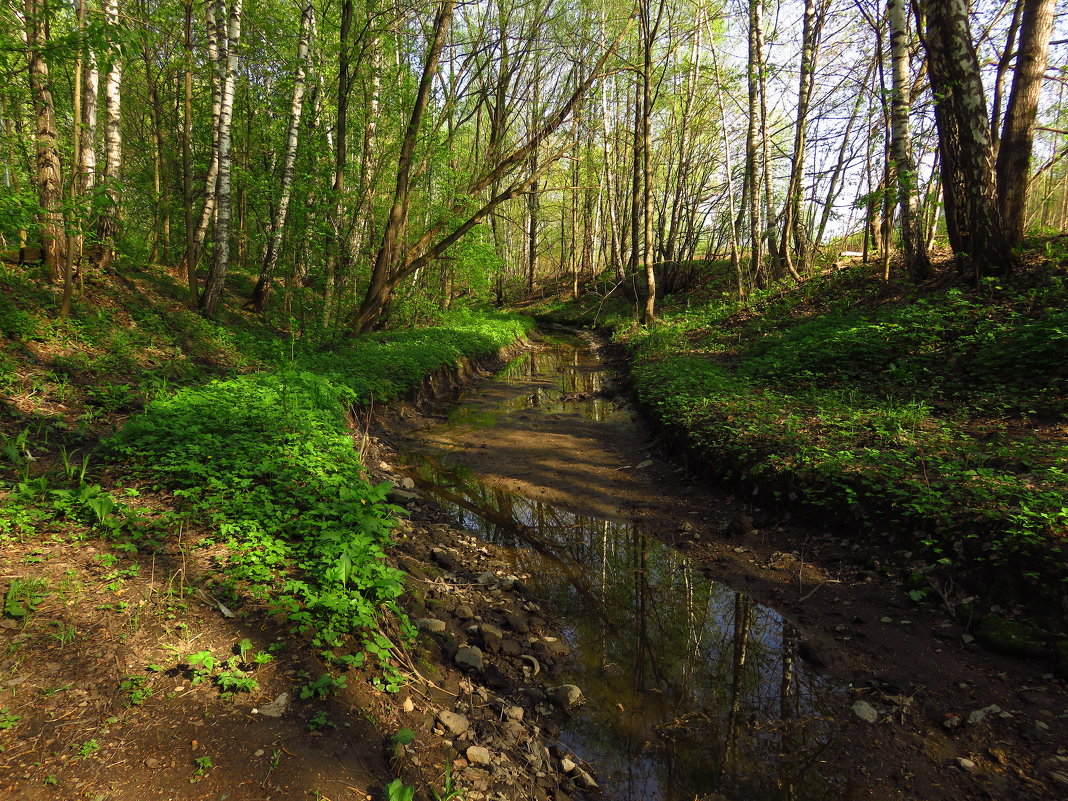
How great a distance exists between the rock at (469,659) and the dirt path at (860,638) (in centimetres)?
217

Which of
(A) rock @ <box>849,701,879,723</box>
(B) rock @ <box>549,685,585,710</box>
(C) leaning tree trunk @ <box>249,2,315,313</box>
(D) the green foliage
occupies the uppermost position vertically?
(C) leaning tree trunk @ <box>249,2,315,313</box>

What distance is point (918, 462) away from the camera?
4879 mm

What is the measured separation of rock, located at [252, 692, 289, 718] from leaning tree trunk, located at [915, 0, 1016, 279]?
1108 cm

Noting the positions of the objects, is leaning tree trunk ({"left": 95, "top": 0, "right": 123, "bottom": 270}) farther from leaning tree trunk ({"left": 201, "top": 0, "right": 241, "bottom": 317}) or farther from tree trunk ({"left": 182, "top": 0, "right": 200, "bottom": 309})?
leaning tree trunk ({"left": 201, "top": 0, "right": 241, "bottom": 317})

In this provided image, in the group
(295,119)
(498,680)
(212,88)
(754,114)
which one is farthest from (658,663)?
(754,114)

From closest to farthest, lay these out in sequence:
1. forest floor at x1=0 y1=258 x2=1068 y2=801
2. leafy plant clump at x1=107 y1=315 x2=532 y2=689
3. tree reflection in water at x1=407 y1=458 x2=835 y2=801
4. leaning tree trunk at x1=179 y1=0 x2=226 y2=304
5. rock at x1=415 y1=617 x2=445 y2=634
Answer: forest floor at x1=0 y1=258 x2=1068 y2=801, tree reflection in water at x1=407 y1=458 x2=835 y2=801, leafy plant clump at x1=107 y1=315 x2=532 y2=689, rock at x1=415 y1=617 x2=445 y2=634, leaning tree trunk at x1=179 y1=0 x2=226 y2=304

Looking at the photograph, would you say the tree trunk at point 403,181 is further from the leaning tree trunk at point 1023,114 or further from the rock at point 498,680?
the rock at point 498,680

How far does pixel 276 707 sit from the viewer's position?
2438 millimetres

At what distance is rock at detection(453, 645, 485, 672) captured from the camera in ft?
11.0

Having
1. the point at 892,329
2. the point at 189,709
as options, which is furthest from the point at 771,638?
the point at 892,329

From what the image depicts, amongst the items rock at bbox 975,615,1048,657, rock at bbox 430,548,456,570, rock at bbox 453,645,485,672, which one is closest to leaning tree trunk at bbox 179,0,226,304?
rock at bbox 430,548,456,570

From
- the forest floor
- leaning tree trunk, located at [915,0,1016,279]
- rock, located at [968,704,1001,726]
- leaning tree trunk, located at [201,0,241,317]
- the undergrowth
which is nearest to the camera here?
the forest floor

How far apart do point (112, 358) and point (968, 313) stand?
1301 cm

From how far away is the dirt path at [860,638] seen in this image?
271cm
